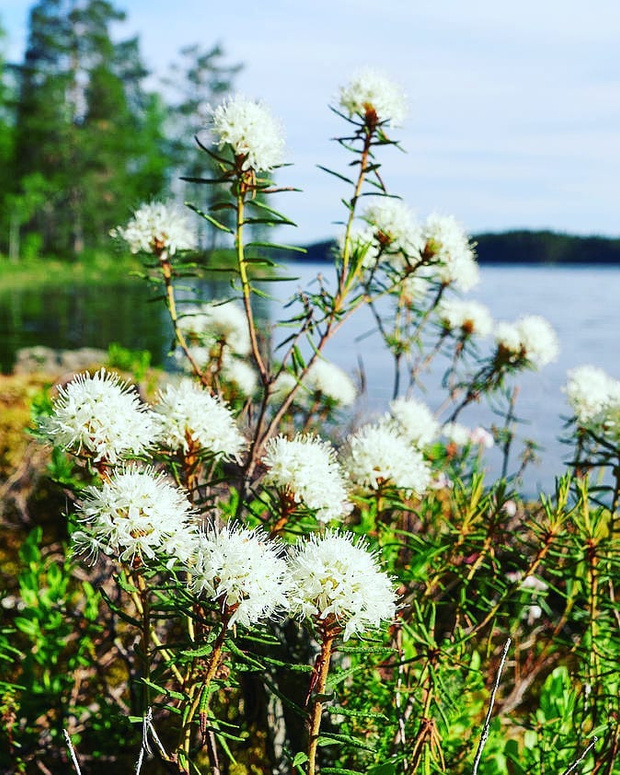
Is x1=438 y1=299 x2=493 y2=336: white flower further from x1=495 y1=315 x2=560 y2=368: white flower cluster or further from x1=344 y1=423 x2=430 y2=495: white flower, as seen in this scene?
x1=344 y1=423 x2=430 y2=495: white flower

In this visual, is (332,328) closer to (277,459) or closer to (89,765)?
(277,459)

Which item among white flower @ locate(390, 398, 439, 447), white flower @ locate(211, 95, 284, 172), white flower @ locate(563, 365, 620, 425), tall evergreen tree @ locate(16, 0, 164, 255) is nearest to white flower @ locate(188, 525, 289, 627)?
white flower @ locate(211, 95, 284, 172)

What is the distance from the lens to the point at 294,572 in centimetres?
139

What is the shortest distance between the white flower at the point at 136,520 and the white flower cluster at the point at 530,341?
7.53 feet

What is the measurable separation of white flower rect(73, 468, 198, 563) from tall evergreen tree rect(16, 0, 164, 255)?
4090 centimetres

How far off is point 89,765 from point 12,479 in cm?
195

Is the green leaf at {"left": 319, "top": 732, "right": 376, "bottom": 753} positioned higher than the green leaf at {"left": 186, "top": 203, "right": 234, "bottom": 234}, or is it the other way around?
the green leaf at {"left": 186, "top": 203, "right": 234, "bottom": 234}

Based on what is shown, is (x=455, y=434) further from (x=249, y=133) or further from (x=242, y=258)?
(x=249, y=133)

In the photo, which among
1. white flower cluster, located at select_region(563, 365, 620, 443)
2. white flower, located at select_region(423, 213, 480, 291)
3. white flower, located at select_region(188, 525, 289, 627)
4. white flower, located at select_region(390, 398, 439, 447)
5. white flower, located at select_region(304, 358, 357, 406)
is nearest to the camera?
white flower, located at select_region(188, 525, 289, 627)

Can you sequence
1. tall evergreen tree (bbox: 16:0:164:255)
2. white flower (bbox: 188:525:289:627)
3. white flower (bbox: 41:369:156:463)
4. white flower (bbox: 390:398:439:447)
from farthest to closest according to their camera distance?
tall evergreen tree (bbox: 16:0:164:255)
white flower (bbox: 390:398:439:447)
white flower (bbox: 41:369:156:463)
white flower (bbox: 188:525:289:627)

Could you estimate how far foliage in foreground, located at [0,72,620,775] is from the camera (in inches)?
57.0

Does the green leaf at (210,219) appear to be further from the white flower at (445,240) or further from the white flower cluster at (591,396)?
the white flower cluster at (591,396)

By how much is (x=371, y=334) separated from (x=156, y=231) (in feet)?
7.15

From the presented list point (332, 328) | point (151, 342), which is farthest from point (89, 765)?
point (151, 342)
